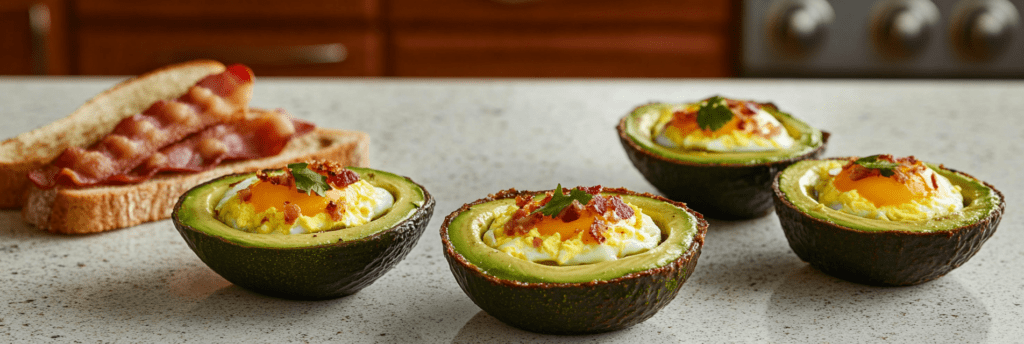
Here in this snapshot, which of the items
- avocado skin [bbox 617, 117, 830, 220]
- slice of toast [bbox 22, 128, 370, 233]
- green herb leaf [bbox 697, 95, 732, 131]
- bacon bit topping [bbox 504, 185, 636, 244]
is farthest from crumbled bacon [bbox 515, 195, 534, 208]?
slice of toast [bbox 22, 128, 370, 233]

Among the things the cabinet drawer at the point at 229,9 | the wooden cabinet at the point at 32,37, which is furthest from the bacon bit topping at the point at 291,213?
the wooden cabinet at the point at 32,37

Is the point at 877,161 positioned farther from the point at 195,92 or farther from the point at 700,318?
the point at 195,92

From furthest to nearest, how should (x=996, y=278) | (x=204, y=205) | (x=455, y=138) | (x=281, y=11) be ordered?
(x=281, y=11) → (x=455, y=138) → (x=996, y=278) → (x=204, y=205)

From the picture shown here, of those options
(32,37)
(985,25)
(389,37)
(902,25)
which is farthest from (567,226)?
(32,37)

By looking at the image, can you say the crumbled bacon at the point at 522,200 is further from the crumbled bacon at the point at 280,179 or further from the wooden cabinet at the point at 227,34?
the wooden cabinet at the point at 227,34

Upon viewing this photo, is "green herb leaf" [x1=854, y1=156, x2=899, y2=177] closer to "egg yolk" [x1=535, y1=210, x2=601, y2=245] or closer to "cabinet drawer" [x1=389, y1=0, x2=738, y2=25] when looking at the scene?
"egg yolk" [x1=535, y1=210, x2=601, y2=245]

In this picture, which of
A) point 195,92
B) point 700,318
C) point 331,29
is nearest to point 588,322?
point 700,318
